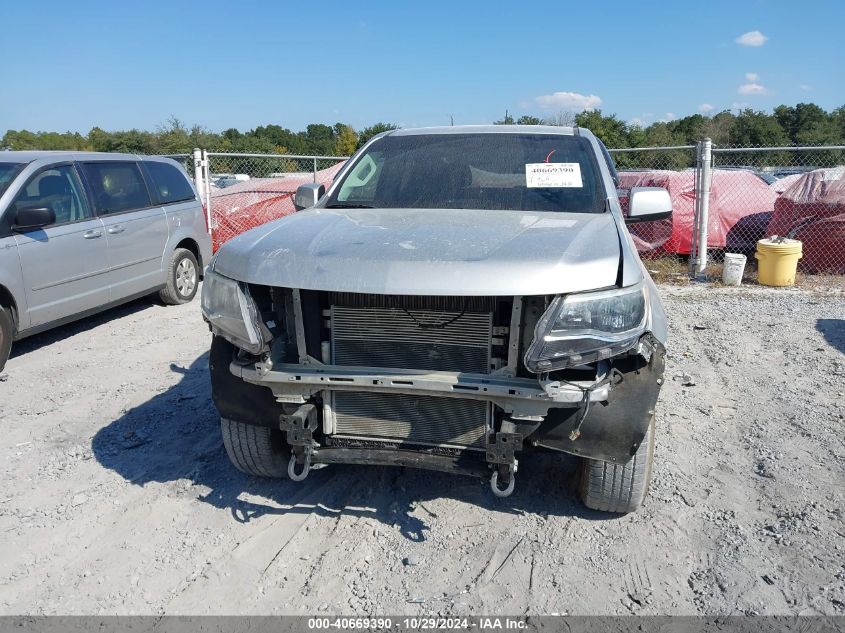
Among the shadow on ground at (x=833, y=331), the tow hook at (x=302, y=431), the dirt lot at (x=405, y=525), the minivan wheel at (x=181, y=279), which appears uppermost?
the tow hook at (x=302, y=431)

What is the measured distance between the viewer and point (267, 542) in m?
3.21

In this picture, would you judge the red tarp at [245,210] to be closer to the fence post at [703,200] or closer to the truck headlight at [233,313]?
the fence post at [703,200]

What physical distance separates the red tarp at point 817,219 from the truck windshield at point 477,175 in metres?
7.01

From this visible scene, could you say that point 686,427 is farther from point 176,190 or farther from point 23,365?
point 176,190

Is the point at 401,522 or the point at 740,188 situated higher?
the point at 740,188

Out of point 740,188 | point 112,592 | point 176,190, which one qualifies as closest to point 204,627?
point 112,592

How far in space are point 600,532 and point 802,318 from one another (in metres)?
5.38

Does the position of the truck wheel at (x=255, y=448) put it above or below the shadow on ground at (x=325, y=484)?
above

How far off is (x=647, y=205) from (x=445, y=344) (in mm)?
1874

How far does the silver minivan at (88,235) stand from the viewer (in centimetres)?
589

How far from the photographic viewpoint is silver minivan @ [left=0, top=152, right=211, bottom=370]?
5895 millimetres

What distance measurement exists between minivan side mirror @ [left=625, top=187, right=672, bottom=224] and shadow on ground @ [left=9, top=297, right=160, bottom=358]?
5.64 metres

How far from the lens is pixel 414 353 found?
294 centimetres

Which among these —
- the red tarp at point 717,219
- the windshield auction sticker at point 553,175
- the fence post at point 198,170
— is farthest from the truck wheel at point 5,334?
the red tarp at point 717,219
